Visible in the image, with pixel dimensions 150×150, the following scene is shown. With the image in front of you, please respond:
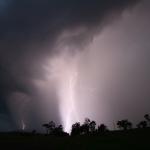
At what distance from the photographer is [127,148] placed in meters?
107

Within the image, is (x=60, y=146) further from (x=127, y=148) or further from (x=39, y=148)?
(x=127, y=148)

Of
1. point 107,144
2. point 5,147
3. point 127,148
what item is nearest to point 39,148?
point 5,147

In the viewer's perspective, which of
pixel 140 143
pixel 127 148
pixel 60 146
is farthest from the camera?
pixel 60 146

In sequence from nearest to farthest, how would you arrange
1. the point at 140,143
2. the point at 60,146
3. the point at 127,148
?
the point at 127,148
the point at 140,143
the point at 60,146

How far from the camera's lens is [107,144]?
12031cm

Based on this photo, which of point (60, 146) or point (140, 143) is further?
point (60, 146)

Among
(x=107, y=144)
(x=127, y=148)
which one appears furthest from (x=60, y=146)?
(x=127, y=148)

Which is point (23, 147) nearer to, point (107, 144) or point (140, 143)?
point (107, 144)

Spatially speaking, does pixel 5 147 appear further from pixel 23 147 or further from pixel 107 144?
pixel 107 144

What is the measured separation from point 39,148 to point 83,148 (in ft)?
62.8

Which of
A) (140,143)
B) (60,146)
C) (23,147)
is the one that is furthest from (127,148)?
(23,147)

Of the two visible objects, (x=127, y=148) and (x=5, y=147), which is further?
(x=5, y=147)

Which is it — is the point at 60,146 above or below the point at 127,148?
above

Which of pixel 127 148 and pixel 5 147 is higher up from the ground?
pixel 5 147
